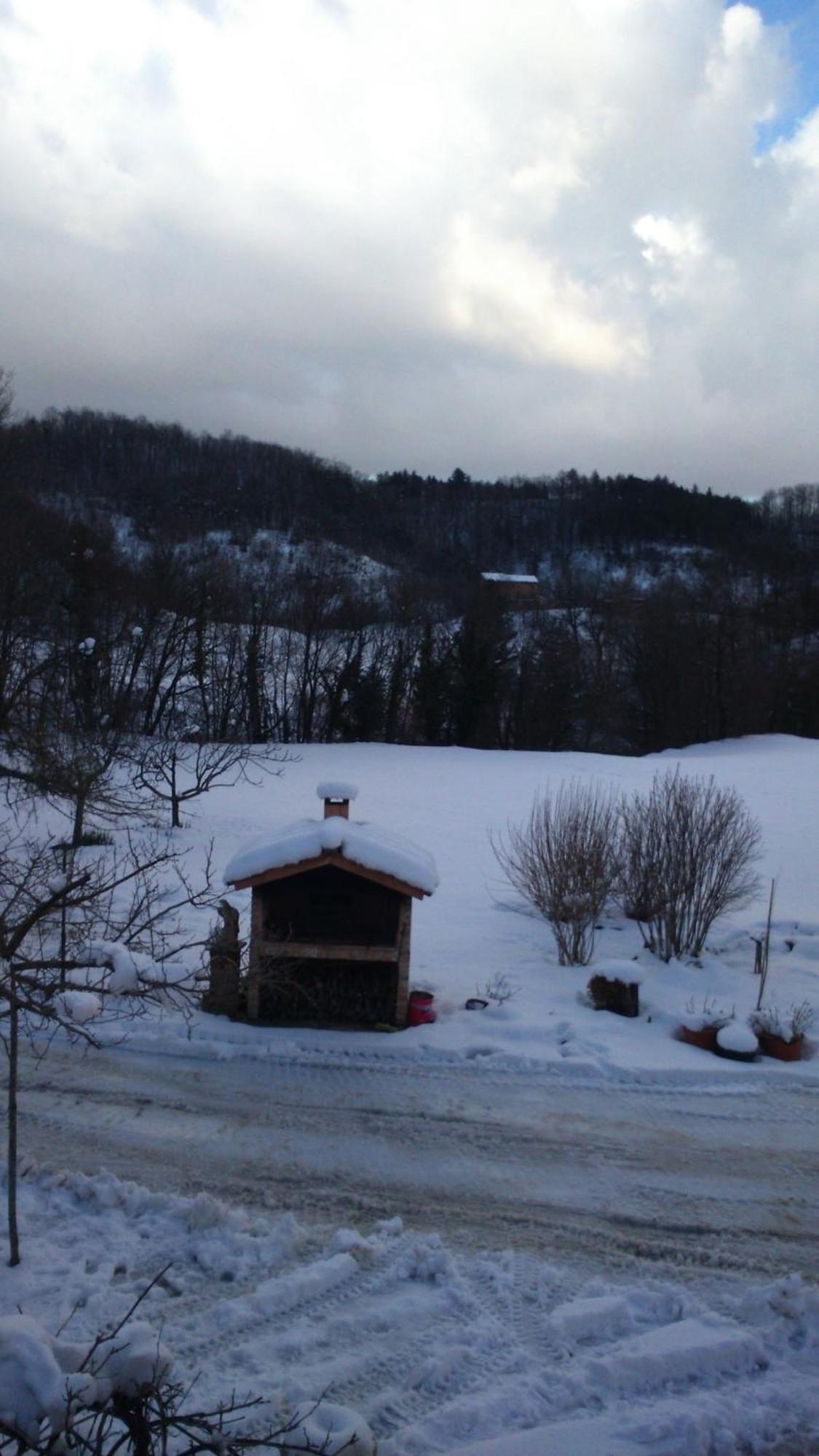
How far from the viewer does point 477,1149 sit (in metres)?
7.72

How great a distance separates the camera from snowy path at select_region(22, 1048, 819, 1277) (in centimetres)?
660

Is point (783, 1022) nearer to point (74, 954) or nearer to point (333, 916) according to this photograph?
point (333, 916)

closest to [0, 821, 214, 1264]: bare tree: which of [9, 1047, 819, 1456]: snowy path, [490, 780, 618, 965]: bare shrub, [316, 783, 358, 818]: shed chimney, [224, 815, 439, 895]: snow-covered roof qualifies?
[224, 815, 439, 895]: snow-covered roof

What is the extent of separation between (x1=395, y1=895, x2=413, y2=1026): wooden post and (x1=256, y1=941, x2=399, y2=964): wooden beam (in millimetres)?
97

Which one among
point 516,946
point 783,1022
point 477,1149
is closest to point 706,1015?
point 783,1022

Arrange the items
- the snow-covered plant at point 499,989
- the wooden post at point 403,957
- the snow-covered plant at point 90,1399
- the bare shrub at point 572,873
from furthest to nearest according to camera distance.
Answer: the bare shrub at point 572,873, the snow-covered plant at point 499,989, the wooden post at point 403,957, the snow-covered plant at point 90,1399

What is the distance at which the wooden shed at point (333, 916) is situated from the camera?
9.77 m

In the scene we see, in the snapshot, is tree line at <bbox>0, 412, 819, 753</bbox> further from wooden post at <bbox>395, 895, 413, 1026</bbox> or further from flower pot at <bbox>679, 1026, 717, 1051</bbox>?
flower pot at <bbox>679, 1026, 717, 1051</bbox>

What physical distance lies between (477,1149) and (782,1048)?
4.11 m

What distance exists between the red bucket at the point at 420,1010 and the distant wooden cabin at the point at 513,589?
35434 mm

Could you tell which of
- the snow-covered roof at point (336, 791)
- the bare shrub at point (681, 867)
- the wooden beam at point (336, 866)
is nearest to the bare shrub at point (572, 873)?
the bare shrub at point (681, 867)

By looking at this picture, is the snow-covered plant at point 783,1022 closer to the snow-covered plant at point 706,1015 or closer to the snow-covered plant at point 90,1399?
the snow-covered plant at point 706,1015

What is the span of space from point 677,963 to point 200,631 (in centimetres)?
2651

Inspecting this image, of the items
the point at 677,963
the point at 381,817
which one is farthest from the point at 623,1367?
the point at 381,817
